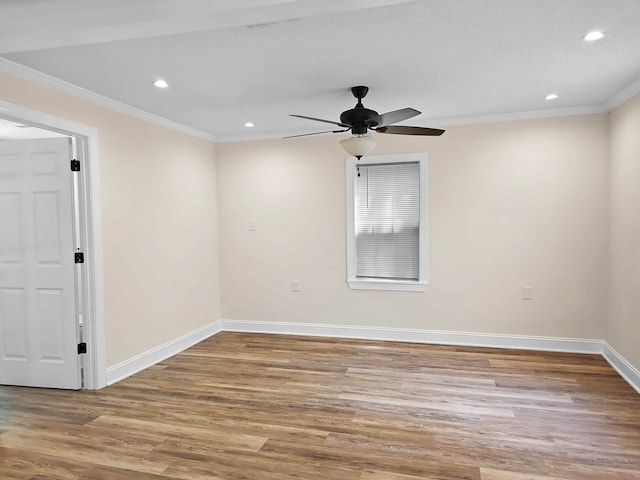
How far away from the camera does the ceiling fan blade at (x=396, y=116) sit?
2.91 metres

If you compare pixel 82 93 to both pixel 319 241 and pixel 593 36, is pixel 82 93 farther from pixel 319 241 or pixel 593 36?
pixel 593 36

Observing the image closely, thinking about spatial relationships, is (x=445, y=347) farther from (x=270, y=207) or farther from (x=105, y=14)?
(x=105, y=14)

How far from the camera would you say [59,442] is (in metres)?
2.71

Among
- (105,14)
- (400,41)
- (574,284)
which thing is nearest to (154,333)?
(105,14)

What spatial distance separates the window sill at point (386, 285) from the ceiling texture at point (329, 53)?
6.28ft

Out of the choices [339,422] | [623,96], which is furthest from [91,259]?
[623,96]

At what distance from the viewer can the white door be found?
347cm

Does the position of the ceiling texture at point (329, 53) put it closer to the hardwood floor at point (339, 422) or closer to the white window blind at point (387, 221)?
the white window blind at point (387, 221)

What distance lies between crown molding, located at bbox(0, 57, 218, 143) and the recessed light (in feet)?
11.9

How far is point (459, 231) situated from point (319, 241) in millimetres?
1633

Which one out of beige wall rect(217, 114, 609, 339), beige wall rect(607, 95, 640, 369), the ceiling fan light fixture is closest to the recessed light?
beige wall rect(607, 95, 640, 369)

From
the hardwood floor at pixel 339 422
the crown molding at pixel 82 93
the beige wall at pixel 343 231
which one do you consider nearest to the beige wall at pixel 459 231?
the beige wall at pixel 343 231

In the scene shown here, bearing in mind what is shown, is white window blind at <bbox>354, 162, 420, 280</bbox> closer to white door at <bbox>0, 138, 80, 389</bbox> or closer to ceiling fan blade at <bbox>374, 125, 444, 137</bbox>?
ceiling fan blade at <bbox>374, 125, 444, 137</bbox>

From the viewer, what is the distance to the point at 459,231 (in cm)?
464
